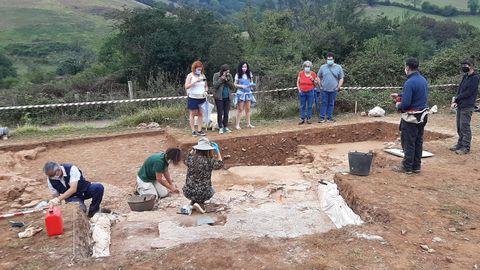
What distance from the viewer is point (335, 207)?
5.88 m

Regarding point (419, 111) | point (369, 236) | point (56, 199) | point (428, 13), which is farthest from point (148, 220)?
point (428, 13)

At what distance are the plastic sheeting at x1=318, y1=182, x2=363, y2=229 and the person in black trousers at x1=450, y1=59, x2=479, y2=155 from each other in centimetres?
292

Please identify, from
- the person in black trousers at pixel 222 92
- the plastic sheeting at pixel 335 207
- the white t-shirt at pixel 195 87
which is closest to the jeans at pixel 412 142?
the plastic sheeting at pixel 335 207

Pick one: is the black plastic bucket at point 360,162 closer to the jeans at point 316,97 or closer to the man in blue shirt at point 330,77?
the man in blue shirt at point 330,77

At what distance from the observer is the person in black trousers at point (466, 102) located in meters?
7.36

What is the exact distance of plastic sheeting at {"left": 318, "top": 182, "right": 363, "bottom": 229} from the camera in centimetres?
549

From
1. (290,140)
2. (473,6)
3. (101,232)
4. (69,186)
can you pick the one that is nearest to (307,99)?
(290,140)

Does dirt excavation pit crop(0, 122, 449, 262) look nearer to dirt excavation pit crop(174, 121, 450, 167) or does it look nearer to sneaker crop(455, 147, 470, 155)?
dirt excavation pit crop(174, 121, 450, 167)

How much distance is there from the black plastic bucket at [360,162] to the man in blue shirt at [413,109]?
588mm

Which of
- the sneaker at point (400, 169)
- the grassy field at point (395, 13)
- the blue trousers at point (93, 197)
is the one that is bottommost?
the blue trousers at point (93, 197)

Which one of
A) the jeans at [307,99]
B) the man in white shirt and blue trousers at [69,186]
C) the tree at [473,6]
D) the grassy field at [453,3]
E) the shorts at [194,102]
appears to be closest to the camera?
the man in white shirt and blue trousers at [69,186]

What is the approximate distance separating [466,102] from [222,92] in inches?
195

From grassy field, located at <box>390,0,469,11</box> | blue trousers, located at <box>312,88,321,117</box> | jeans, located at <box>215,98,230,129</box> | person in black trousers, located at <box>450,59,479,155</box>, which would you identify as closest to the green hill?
blue trousers, located at <box>312,88,321,117</box>

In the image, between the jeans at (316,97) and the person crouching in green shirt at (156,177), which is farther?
the jeans at (316,97)
